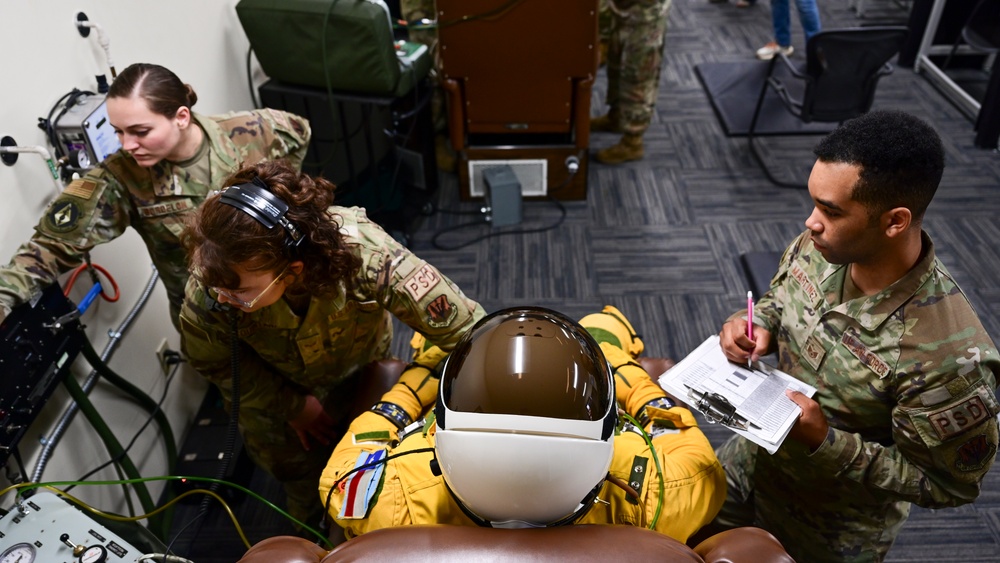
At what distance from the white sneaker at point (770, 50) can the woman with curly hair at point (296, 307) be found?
369 cm

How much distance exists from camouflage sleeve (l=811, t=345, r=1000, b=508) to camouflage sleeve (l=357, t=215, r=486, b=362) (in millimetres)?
784

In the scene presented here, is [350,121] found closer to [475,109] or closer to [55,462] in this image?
[475,109]

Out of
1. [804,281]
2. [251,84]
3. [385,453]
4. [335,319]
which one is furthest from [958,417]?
[251,84]

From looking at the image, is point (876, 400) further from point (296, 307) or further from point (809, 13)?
point (809, 13)

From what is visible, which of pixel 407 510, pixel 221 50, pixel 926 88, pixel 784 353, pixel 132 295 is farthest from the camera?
pixel 926 88

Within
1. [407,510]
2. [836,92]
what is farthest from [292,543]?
[836,92]

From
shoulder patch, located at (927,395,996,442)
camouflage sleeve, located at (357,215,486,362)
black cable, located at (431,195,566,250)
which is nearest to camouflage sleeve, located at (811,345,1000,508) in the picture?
shoulder patch, located at (927,395,996,442)

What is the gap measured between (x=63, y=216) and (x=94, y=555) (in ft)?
2.76

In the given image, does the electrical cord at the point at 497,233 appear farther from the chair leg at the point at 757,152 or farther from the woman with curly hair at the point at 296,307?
the woman with curly hair at the point at 296,307

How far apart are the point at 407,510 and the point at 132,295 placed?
146cm

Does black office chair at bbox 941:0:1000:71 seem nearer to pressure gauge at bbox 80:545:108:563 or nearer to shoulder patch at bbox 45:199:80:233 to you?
shoulder patch at bbox 45:199:80:233

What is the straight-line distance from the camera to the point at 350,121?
2.75m

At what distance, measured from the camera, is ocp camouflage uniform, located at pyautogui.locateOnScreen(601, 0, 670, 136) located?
3291 mm

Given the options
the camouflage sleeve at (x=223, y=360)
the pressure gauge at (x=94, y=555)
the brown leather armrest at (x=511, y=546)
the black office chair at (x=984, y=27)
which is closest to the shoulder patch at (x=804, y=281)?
the brown leather armrest at (x=511, y=546)
